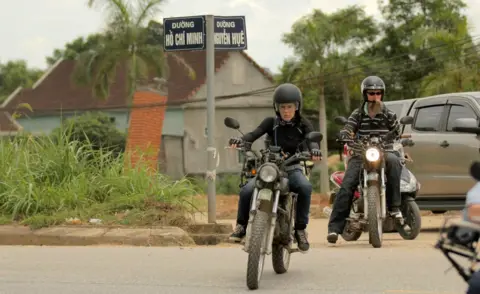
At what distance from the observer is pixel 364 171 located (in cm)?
974

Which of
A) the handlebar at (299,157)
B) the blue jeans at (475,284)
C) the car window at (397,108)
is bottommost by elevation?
the blue jeans at (475,284)

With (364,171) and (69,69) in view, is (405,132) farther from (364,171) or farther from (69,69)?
(69,69)

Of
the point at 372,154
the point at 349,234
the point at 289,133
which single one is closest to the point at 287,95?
the point at 289,133

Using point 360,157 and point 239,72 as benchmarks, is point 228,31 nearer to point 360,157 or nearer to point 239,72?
point 360,157

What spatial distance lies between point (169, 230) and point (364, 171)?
8.10 ft

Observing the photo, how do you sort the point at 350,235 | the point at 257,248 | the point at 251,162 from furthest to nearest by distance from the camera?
the point at 350,235
the point at 251,162
the point at 257,248

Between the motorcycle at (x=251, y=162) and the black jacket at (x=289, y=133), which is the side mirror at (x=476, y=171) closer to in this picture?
the motorcycle at (x=251, y=162)

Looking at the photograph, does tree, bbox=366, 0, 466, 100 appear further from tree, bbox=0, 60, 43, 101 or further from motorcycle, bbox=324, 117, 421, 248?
tree, bbox=0, 60, 43, 101

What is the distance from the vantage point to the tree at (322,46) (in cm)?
4028

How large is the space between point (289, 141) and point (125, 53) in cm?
3398

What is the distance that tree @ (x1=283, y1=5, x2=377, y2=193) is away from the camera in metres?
40.3

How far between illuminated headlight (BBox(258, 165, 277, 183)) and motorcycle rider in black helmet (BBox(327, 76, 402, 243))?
2.63 meters

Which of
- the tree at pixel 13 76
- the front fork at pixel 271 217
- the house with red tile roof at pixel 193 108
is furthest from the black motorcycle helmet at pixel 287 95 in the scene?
the tree at pixel 13 76

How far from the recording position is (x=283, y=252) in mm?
7891
